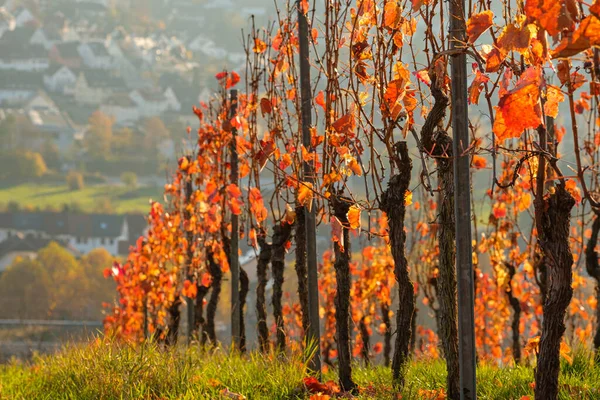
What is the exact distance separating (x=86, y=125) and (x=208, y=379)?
12305 centimetres

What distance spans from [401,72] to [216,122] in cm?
506

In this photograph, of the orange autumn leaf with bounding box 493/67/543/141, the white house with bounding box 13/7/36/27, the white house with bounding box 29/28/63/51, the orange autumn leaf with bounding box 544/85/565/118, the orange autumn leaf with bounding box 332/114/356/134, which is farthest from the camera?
the white house with bounding box 13/7/36/27

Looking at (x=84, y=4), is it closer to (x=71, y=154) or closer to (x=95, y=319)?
(x=71, y=154)

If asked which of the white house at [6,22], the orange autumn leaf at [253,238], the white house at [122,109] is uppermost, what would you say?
the white house at [6,22]

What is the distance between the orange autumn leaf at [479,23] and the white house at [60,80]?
433 ft

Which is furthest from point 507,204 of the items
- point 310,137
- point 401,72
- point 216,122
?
point 401,72

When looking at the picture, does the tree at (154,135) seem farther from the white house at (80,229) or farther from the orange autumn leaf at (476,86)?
the orange autumn leaf at (476,86)

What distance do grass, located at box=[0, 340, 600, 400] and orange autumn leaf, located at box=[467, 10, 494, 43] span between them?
5.17 feet

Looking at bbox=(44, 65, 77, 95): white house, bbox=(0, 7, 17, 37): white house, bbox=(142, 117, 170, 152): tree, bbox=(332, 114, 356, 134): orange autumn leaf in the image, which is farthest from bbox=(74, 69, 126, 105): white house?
bbox=(332, 114, 356, 134): orange autumn leaf

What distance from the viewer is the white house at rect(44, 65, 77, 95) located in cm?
12812

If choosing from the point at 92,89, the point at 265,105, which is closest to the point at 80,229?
the point at 92,89

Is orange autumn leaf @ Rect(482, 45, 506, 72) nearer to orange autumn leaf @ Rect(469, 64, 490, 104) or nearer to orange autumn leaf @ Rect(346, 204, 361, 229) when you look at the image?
orange autumn leaf @ Rect(469, 64, 490, 104)

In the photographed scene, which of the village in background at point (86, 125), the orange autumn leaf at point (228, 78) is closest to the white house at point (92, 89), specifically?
the village in background at point (86, 125)

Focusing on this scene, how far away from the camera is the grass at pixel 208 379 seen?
365 centimetres
